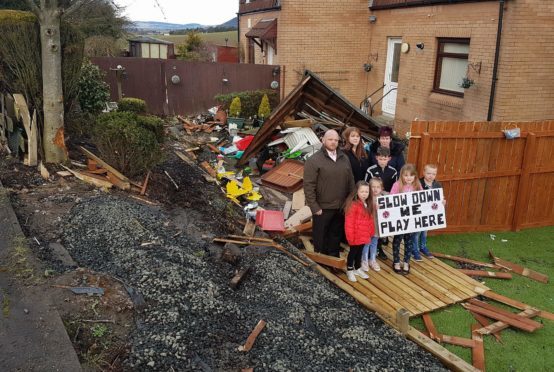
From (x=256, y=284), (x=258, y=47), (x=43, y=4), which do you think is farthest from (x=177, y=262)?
(x=258, y=47)

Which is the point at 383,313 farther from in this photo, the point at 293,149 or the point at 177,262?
the point at 293,149

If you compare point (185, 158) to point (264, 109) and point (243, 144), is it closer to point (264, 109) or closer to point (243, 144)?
point (243, 144)

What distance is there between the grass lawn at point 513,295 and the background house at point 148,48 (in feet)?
93.1

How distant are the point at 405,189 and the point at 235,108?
33.6 feet

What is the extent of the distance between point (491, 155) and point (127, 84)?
1355 cm

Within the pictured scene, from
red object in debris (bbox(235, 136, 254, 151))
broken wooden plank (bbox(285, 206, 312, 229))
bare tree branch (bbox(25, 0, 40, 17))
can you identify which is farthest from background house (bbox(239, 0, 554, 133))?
bare tree branch (bbox(25, 0, 40, 17))

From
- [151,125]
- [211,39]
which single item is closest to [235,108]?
[151,125]

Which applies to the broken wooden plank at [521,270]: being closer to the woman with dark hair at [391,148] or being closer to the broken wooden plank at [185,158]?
the woman with dark hair at [391,148]

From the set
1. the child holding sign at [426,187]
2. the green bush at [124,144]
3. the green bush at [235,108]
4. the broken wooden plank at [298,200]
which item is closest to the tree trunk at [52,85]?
the green bush at [124,144]

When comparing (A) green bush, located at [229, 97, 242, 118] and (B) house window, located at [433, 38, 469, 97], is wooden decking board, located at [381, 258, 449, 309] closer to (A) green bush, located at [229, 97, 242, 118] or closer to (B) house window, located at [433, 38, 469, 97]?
(B) house window, located at [433, 38, 469, 97]

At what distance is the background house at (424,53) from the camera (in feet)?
38.0

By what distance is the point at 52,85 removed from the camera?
8203 millimetres

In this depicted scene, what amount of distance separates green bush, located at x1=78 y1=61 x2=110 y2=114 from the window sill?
9545 mm

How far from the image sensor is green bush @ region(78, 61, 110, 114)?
37.1 ft
